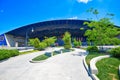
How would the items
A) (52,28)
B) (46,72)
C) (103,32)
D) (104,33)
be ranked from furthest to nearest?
(52,28)
(103,32)
(104,33)
(46,72)

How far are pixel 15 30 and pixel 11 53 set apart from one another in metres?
61.1

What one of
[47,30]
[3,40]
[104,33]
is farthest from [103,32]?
[3,40]

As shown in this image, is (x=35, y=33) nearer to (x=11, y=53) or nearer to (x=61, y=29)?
(x=61, y=29)

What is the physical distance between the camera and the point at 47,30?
79938mm

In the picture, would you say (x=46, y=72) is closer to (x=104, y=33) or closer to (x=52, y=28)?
(x=104, y=33)

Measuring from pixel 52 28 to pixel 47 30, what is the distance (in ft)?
12.3

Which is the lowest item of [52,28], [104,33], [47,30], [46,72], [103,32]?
[46,72]

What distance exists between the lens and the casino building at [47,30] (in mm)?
74688

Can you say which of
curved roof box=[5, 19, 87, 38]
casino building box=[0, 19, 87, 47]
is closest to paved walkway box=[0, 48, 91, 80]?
casino building box=[0, 19, 87, 47]

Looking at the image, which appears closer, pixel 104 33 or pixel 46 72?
pixel 46 72

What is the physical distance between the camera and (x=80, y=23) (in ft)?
247

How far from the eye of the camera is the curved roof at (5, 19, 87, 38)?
247ft

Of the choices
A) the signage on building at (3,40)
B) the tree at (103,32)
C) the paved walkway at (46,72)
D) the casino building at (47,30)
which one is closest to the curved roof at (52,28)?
the casino building at (47,30)

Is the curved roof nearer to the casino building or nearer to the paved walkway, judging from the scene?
the casino building
